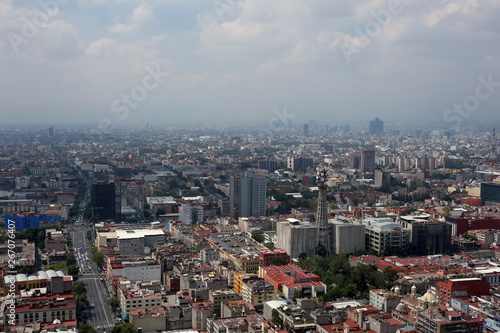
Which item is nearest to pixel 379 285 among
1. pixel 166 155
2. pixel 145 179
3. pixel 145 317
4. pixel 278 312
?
pixel 278 312

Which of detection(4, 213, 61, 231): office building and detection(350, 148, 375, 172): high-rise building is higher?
detection(350, 148, 375, 172): high-rise building

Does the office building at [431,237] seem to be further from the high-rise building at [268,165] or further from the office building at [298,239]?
the high-rise building at [268,165]

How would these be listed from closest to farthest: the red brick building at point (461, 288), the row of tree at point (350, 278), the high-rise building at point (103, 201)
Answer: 1. the red brick building at point (461, 288)
2. the row of tree at point (350, 278)
3. the high-rise building at point (103, 201)

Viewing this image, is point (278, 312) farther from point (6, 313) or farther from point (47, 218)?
point (47, 218)

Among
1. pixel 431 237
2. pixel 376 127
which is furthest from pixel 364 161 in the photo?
pixel 376 127

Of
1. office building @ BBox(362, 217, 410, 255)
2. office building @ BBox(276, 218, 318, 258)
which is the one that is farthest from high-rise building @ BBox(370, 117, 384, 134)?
office building @ BBox(276, 218, 318, 258)

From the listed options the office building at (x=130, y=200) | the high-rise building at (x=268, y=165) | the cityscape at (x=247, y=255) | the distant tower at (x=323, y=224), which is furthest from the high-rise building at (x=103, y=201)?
the high-rise building at (x=268, y=165)

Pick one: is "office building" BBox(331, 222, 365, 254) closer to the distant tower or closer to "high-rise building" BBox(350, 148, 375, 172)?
the distant tower
